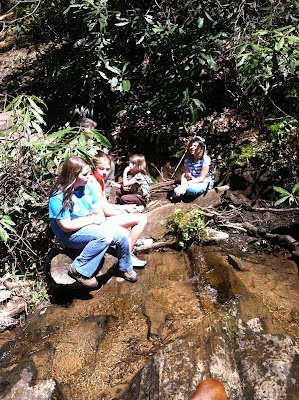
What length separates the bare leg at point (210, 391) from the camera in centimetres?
207

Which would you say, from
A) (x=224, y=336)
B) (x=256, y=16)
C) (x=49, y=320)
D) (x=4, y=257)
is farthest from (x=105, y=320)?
(x=256, y=16)

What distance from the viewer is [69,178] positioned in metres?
3.28

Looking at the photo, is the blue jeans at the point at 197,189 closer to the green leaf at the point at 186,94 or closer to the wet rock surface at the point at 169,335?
the wet rock surface at the point at 169,335

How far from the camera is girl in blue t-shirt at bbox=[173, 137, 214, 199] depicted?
5.07 meters

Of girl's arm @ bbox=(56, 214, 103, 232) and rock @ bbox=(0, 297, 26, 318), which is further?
rock @ bbox=(0, 297, 26, 318)

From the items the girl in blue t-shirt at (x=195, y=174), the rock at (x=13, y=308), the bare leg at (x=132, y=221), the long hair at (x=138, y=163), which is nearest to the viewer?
the rock at (x=13, y=308)

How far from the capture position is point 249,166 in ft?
18.5

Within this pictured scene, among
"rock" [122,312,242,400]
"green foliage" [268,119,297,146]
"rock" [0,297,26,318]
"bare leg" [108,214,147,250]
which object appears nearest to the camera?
"rock" [122,312,242,400]

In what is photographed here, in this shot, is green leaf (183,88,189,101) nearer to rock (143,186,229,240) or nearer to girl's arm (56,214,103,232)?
rock (143,186,229,240)

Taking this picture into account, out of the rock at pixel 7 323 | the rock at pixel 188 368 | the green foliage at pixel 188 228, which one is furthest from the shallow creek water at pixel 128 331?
the green foliage at pixel 188 228

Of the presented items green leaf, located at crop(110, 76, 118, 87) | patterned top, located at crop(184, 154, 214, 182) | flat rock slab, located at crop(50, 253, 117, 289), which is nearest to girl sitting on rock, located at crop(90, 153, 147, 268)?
flat rock slab, located at crop(50, 253, 117, 289)

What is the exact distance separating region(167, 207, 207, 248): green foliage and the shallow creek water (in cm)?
52

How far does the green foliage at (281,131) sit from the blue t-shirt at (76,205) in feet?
11.3

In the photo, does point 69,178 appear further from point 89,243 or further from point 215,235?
point 215,235
